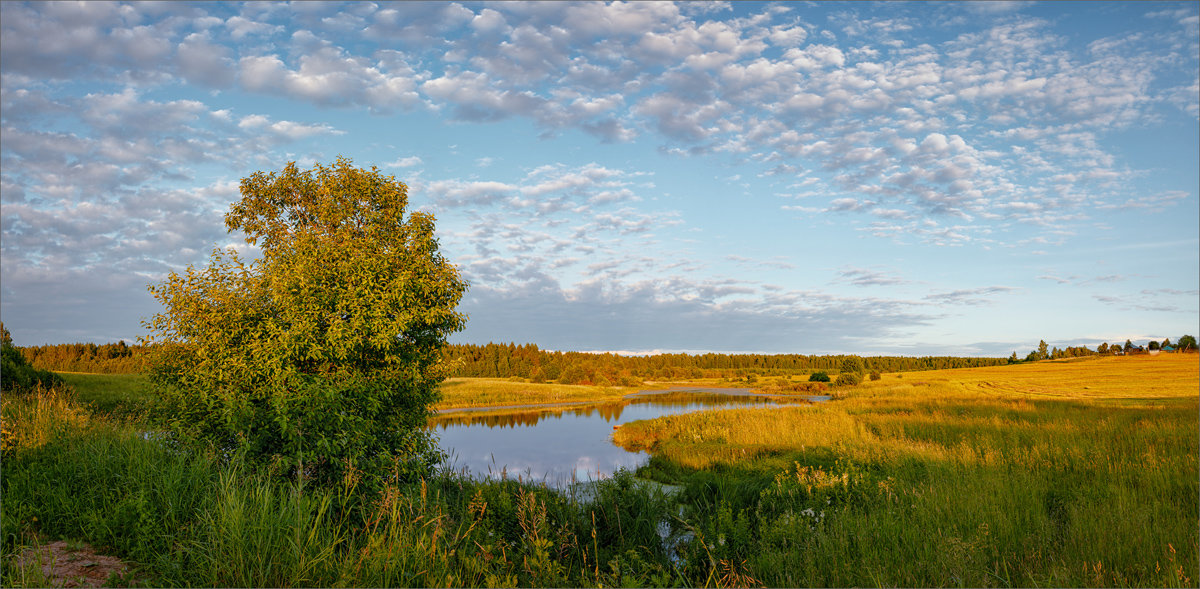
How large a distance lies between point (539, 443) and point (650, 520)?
22.8 metres

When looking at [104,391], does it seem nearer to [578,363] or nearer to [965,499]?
[965,499]

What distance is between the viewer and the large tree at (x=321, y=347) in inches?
481

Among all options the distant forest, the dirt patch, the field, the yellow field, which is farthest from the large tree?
the distant forest

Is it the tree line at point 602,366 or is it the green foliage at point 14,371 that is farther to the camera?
the tree line at point 602,366

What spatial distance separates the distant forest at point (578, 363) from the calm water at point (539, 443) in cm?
3474

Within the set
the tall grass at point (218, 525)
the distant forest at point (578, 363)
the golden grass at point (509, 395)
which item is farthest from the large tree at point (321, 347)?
the distant forest at point (578, 363)

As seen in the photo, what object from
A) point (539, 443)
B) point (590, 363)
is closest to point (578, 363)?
point (590, 363)

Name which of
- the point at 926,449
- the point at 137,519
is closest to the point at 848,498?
the point at 926,449

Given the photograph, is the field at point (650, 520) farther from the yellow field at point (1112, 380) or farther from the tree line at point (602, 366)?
the tree line at point (602, 366)

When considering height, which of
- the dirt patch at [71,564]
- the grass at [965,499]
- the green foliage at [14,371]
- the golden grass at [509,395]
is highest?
Result: the green foliage at [14,371]

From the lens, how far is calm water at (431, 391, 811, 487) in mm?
21569

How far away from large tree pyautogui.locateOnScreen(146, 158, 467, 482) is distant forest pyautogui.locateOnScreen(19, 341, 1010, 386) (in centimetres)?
6561

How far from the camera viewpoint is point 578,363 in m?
129

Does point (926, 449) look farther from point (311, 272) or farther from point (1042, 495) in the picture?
point (311, 272)
